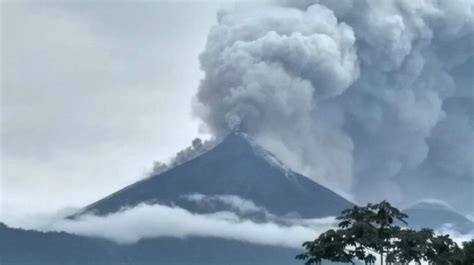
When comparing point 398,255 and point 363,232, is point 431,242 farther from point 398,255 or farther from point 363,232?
point 363,232

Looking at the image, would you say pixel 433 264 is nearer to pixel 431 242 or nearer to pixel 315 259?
pixel 431 242

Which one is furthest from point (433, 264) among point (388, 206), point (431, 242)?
point (388, 206)

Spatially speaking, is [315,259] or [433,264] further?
[433,264]

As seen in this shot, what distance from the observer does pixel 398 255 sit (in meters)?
36.3

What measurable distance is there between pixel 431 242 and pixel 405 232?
1.15 m

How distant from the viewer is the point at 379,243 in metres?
34.4

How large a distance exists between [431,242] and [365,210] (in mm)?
3307

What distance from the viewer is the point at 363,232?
34062 millimetres

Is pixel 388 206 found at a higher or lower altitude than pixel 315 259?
higher

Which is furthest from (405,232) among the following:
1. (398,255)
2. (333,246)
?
(333,246)

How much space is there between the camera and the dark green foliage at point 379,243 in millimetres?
33969

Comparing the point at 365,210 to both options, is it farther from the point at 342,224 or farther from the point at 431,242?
the point at 431,242

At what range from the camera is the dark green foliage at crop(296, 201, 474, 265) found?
111 ft

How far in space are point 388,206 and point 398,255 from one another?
91.7 inches
